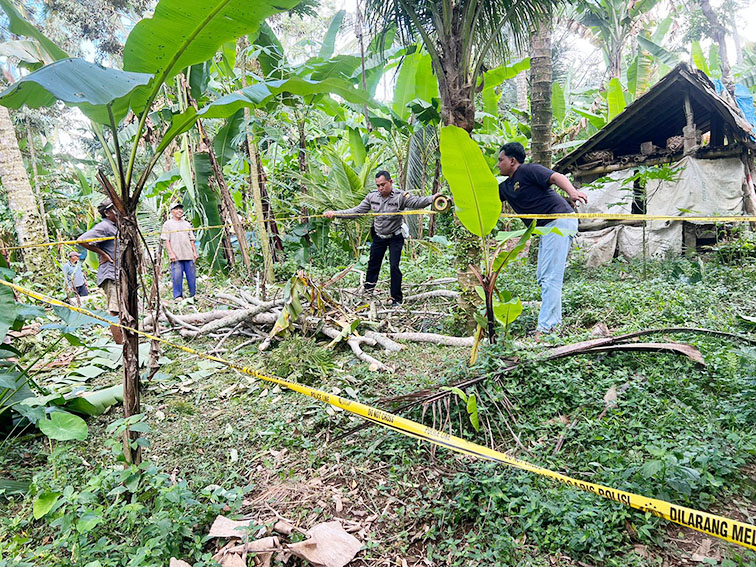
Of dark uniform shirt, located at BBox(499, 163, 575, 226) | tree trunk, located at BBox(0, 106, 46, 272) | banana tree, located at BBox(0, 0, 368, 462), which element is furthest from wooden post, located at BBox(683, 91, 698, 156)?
tree trunk, located at BBox(0, 106, 46, 272)

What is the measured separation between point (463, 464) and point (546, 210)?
8.32 feet

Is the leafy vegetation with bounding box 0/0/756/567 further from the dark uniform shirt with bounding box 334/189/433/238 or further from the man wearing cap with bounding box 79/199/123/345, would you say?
the dark uniform shirt with bounding box 334/189/433/238

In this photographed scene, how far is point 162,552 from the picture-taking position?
73.0 inches

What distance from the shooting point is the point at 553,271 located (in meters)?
3.88

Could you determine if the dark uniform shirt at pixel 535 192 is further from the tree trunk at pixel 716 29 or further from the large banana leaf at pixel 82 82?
the tree trunk at pixel 716 29

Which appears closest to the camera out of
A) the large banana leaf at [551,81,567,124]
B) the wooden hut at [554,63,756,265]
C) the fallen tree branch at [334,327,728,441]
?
the fallen tree branch at [334,327,728,441]

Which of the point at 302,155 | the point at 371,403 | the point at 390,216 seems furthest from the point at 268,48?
the point at 371,403

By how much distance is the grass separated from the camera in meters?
1.88

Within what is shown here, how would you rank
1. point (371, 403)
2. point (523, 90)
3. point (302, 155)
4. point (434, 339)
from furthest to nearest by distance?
point (523, 90) → point (302, 155) → point (434, 339) → point (371, 403)

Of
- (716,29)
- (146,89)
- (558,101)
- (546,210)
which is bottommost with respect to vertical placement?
(546,210)

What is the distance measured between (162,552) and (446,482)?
1.32 meters

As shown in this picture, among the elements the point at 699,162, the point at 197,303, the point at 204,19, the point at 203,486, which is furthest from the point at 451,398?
the point at 699,162

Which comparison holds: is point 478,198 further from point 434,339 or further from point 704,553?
point 704,553

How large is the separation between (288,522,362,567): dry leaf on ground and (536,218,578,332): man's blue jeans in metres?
2.62
